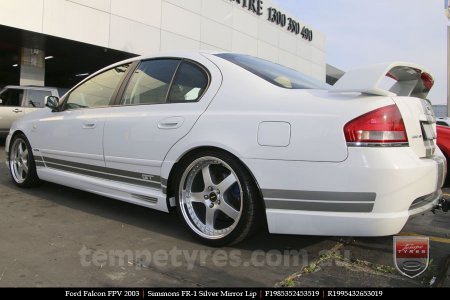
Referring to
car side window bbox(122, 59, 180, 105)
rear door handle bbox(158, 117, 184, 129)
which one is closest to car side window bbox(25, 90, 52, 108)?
car side window bbox(122, 59, 180, 105)

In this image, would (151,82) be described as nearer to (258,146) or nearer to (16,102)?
(258,146)

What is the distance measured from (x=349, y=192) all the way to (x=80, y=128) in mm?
2821

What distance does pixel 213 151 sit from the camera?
10.7 feet

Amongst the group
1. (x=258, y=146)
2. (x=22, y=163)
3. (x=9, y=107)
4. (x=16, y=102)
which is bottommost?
(x=22, y=163)

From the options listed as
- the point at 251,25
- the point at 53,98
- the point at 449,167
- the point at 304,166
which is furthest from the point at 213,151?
the point at 251,25

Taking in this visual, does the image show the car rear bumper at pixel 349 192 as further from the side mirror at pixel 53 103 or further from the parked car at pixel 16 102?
the parked car at pixel 16 102

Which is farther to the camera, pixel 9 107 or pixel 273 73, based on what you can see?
pixel 9 107

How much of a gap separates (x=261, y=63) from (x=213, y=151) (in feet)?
3.54

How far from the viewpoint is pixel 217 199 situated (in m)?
3.32

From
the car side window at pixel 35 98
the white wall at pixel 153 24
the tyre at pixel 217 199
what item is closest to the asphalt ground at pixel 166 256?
the tyre at pixel 217 199

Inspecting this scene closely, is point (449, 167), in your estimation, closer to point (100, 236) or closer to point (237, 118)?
point (237, 118)

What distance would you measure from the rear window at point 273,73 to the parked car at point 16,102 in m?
9.20

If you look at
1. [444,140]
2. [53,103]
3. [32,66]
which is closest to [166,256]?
[53,103]

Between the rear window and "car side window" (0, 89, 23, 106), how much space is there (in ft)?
30.9
